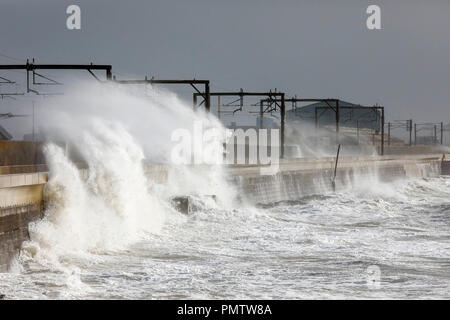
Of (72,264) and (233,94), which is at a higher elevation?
(233,94)

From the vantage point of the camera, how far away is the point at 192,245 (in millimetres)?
21672

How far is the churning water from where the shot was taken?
49.3 feet

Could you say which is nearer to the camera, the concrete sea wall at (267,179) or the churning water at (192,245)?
the churning water at (192,245)

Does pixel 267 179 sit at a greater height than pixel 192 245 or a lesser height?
greater

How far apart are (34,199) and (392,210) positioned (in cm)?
2410

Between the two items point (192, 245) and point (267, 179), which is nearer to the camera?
point (192, 245)

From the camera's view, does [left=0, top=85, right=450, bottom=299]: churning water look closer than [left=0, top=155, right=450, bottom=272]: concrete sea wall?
Yes

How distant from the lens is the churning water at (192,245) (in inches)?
592

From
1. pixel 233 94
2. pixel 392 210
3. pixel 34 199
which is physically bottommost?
pixel 392 210

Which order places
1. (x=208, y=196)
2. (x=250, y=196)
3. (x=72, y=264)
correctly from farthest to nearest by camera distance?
(x=250, y=196) < (x=208, y=196) < (x=72, y=264)
